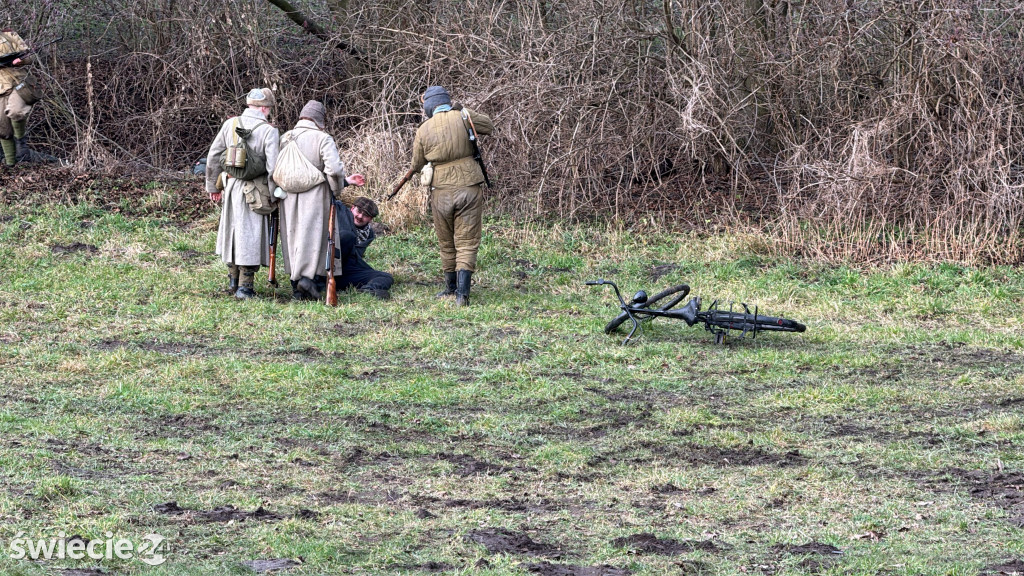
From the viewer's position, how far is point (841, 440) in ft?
19.3

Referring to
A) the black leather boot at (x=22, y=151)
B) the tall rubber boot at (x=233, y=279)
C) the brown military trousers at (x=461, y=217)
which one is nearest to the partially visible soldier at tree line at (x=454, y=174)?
the brown military trousers at (x=461, y=217)

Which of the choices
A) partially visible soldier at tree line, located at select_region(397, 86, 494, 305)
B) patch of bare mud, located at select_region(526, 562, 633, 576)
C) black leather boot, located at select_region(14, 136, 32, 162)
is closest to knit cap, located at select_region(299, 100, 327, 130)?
partially visible soldier at tree line, located at select_region(397, 86, 494, 305)

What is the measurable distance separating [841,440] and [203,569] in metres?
3.31

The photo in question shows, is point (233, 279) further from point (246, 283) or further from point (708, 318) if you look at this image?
point (708, 318)

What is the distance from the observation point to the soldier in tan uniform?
1304 centimetres

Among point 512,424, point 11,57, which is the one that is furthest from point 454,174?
point 11,57

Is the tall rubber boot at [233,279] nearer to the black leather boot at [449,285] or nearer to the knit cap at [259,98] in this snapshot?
the knit cap at [259,98]

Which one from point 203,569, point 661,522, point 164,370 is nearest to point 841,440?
point 661,522

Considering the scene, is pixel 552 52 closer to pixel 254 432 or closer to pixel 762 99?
pixel 762 99

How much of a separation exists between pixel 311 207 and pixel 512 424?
3.77m

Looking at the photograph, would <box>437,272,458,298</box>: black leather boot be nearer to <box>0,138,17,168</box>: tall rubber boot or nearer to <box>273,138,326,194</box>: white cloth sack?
<box>273,138,326,194</box>: white cloth sack

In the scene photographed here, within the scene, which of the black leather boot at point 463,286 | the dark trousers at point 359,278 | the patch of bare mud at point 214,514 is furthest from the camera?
the dark trousers at point 359,278

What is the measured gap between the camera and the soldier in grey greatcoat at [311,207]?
9.28 meters

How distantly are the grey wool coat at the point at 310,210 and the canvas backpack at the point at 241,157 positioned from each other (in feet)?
0.89
